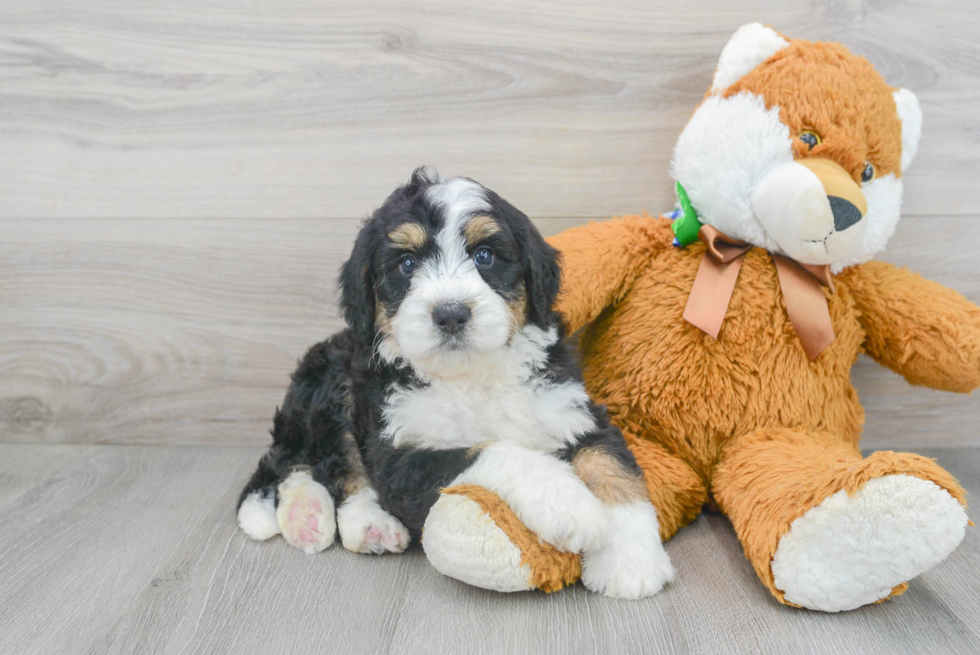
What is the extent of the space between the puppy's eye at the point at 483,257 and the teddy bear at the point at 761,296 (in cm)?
31

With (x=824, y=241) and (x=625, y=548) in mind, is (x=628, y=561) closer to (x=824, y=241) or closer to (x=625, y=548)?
(x=625, y=548)

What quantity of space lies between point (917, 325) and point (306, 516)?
1.59 metres

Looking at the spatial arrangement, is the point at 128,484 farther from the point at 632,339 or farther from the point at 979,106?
the point at 979,106

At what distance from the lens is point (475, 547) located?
4.54 ft

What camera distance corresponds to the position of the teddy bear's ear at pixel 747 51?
177 cm

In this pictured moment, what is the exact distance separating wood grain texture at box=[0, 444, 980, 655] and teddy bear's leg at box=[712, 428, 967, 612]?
0.26 ft

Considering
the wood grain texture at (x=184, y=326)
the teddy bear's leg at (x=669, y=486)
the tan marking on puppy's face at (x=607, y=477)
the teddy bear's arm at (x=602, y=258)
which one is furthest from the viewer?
the wood grain texture at (x=184, y=326)

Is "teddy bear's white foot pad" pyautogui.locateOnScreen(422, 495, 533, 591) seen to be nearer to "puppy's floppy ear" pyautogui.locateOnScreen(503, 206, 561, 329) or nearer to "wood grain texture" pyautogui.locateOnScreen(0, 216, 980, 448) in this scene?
"puppy's floppy ear" pyautogui.locateOnScreen(503, 206, 561, 329)

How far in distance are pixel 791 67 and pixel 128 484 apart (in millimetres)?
2140

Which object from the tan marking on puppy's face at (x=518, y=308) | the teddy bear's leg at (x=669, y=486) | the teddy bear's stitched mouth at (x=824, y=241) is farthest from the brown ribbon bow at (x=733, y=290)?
the tan marking on puppy's face at (x=518, y=308)

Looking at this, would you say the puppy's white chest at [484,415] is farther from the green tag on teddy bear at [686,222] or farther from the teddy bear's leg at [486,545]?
the green tag on teddy bear at [686,222]

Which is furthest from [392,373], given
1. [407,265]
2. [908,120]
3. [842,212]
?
[908,120]

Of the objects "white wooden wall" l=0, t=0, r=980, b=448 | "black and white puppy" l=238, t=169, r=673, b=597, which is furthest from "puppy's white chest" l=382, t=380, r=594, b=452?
"white wooden wall" l=0, t=0, r=980, b=448

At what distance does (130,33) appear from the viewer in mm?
2174
